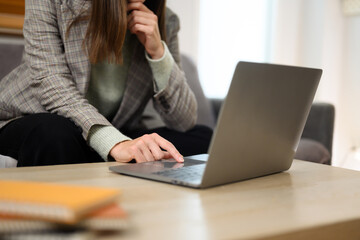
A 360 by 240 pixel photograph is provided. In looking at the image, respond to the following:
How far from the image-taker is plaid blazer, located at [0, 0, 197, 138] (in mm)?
1078

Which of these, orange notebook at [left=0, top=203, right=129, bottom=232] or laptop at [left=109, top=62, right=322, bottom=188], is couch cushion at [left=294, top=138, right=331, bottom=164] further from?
orange notebook at [left=0, top=203, right=129, bottom=232]

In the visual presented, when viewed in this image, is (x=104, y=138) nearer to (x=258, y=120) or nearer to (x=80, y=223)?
(x=258, y=120)

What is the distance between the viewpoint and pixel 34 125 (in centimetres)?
98

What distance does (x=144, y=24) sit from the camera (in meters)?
1.19

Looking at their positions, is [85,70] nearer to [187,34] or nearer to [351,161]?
[187,34]

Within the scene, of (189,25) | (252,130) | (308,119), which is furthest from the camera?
(189,25)

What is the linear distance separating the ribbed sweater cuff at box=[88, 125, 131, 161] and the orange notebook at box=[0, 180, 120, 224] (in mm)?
528

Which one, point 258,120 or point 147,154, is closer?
point 258,120

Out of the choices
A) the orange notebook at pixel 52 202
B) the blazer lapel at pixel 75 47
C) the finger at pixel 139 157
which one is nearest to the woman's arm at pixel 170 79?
the blazer lapel at pixel 75 47

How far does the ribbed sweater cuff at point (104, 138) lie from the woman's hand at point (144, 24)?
31cm

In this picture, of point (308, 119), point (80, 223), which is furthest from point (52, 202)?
point (308, 119)

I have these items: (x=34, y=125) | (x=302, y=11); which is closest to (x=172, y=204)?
(x=34, y=125)

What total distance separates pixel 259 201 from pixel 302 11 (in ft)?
9.31

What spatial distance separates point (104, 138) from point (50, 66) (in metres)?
0.27
